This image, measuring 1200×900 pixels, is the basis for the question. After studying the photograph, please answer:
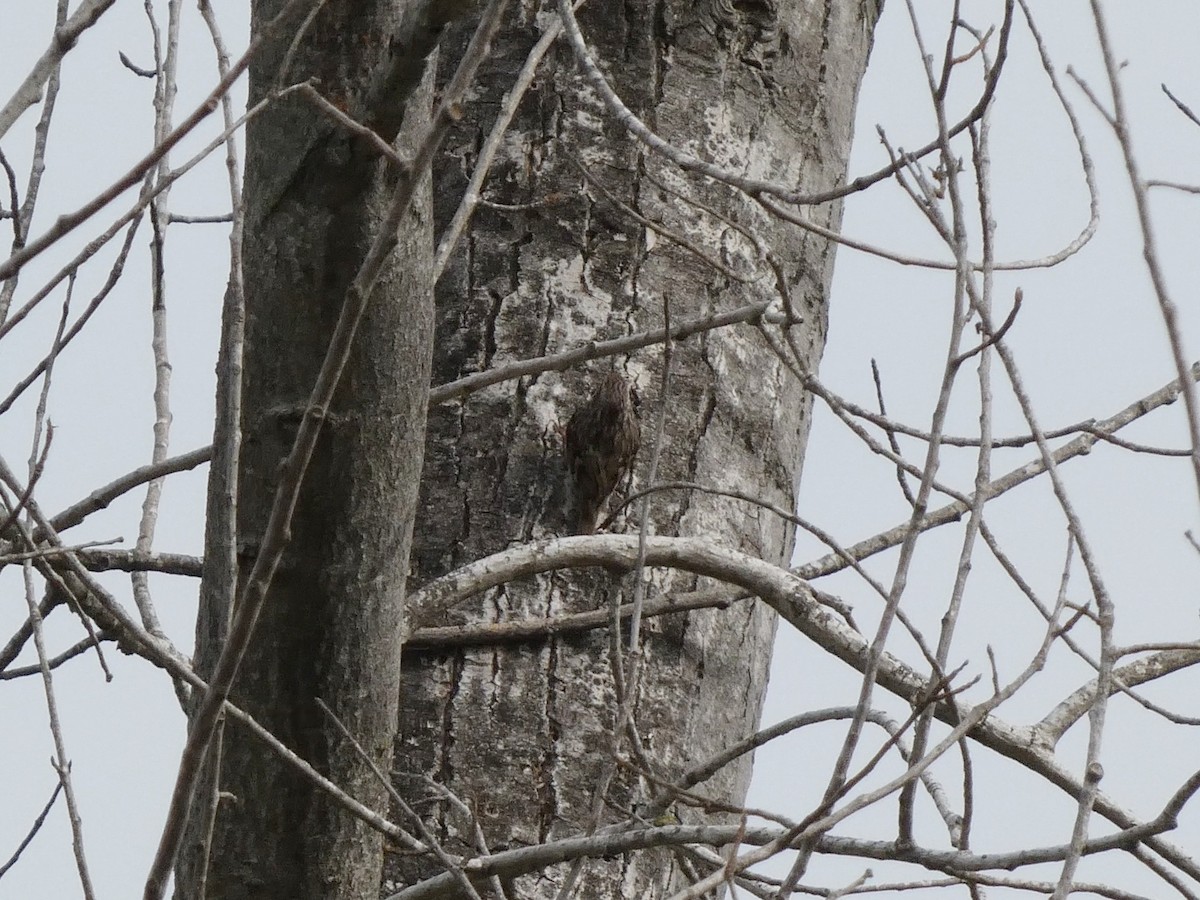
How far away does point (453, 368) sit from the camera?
2.28 metres

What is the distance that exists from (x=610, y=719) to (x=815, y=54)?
1.27 meters

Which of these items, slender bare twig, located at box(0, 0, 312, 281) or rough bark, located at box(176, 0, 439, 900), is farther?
rough bark, located at box(176, 0, 439, 900)

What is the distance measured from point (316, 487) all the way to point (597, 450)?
2.13 feet

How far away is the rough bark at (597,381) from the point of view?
2.04 meters

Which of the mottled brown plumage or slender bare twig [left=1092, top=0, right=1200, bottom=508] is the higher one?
the mottled brown plumage

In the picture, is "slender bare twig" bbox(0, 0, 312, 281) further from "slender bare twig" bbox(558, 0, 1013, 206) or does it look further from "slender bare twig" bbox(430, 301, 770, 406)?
"slender bare twig" bbox(430, 301, 770, 406)

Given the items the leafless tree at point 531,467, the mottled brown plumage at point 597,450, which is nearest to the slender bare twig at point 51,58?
the leafless tree at point 531,467

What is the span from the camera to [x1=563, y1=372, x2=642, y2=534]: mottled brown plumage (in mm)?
2158

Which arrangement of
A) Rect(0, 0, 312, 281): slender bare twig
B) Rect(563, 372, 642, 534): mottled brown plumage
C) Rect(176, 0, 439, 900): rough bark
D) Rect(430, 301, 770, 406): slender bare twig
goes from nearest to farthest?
Rect(0, 0, 312, 281): slender bare twig < Rect(176, 0, 439, 900): rough bark < Rect(430, 301, 770, 406): slender bare twig < Rect(563, 372, 642, 534): mottled brown plumage

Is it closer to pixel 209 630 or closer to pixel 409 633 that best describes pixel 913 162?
pixel 409 633

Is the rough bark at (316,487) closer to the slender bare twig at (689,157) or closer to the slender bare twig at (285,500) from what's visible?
the slender bare twig at (689,157)

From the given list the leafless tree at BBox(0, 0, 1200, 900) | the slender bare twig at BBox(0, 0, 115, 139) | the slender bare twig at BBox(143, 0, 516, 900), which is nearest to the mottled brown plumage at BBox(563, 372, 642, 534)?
the leafless tree at BBox(0, 0, 1200, 900)

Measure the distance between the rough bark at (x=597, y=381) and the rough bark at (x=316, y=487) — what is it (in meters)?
0.41

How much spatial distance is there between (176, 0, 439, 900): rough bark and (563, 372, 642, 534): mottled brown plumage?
562mm
